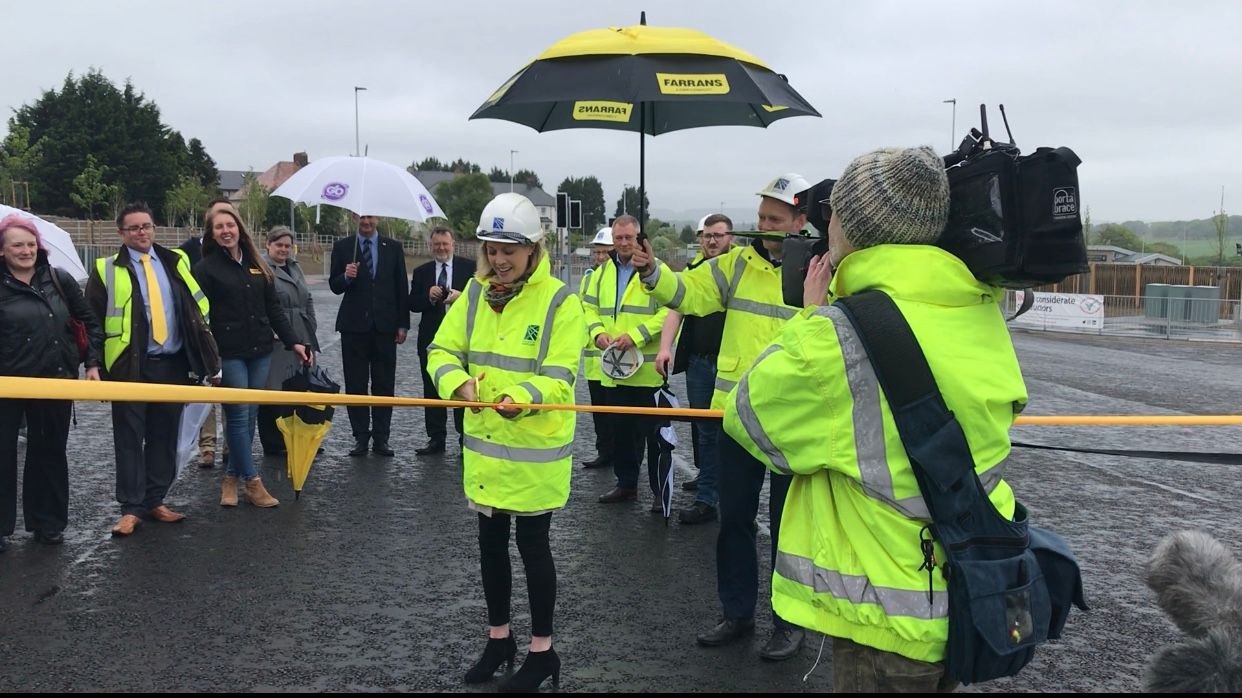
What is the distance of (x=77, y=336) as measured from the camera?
19.9 ft

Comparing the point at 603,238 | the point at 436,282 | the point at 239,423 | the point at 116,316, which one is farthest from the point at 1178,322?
the point at 116,316

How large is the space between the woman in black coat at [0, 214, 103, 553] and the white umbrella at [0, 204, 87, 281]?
0.45m

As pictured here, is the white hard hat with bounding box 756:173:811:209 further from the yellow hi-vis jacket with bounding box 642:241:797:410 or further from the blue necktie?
the blue necktie

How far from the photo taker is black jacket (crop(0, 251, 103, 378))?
5684 mm

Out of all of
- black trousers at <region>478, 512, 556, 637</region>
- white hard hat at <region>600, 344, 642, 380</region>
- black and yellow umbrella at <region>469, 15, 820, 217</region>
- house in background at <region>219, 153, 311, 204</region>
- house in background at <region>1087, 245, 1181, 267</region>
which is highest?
house in background at <region>219, 153, 311, 204</region>

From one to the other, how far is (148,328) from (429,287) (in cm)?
309

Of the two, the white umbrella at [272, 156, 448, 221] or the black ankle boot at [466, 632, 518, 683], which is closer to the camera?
the black ankle boot at [466, 632, 518, 683]

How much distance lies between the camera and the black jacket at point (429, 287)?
9016 millimetres

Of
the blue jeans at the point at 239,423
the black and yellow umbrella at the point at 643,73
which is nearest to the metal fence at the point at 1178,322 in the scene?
the blue jeans at the point at 239,423

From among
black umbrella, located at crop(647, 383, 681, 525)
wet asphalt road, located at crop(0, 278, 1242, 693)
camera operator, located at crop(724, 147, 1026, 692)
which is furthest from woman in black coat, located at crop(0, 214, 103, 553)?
camera operator, located at crop(724, 147, 1026, 692)

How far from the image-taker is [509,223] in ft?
12.7

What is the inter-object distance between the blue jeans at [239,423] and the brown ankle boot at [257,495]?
0.05 meters

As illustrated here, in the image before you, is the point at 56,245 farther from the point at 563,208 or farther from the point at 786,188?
the point at 563,208

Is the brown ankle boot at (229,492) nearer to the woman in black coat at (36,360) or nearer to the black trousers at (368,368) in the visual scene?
the woman in black coat at (36,360)
